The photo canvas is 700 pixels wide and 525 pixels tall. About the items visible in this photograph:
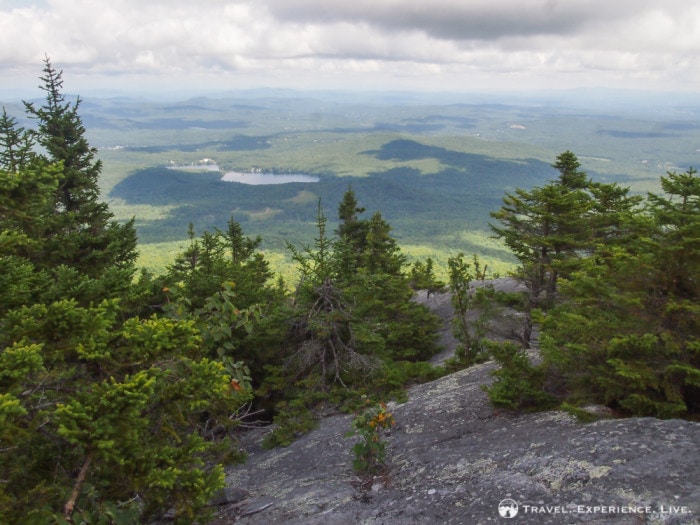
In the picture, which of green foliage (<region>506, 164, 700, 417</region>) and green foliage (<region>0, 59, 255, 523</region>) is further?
green foliage (<region>506, 164, 700, 417</region>)

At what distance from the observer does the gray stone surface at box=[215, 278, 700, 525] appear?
243 inches

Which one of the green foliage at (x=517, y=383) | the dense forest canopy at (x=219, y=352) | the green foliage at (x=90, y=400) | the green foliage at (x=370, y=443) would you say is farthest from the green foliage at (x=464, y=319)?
the green foliage at (x=90, y=400)

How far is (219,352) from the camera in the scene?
22.6 feet

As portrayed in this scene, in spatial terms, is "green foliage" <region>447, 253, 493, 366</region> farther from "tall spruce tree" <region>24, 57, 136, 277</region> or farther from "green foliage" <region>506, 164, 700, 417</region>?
"tall spruce tree" <region>24, 57, 136, 277</region>

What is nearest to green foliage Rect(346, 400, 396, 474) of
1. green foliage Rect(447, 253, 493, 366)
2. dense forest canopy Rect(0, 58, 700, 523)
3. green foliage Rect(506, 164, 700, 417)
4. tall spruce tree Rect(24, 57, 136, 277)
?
dense forest canopy Rect(0, 58, 700, 523)

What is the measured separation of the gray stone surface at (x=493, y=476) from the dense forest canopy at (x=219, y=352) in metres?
0.71

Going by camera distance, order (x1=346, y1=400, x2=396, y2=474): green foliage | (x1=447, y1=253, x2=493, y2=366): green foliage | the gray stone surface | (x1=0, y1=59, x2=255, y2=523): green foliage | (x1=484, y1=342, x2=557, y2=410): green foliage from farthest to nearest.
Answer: (x1=447, y1=253, x2=493, y2=366): green foliage
(x1=484, y1=342, x2=557, y2=410): green foliage
(x1=346, y1=400, x2=396, y2=474): green foliage
the gray stone surface
(x1=0, y1=59, x2=255, y2=523): green foliage

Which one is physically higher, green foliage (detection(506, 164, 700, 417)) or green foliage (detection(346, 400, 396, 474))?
green foliage (detection(506, 164, 700, 417))

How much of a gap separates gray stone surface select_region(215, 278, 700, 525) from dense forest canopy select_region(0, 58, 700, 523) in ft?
2.32

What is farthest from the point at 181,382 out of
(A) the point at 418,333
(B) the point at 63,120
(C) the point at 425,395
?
(B) the point at 63,120

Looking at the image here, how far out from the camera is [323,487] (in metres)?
8.76

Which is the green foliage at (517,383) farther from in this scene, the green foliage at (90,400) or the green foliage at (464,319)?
the green foliage at (90,400)

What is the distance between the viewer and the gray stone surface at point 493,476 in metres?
6.18

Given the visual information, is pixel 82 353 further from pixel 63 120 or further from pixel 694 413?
pixel 63 120
